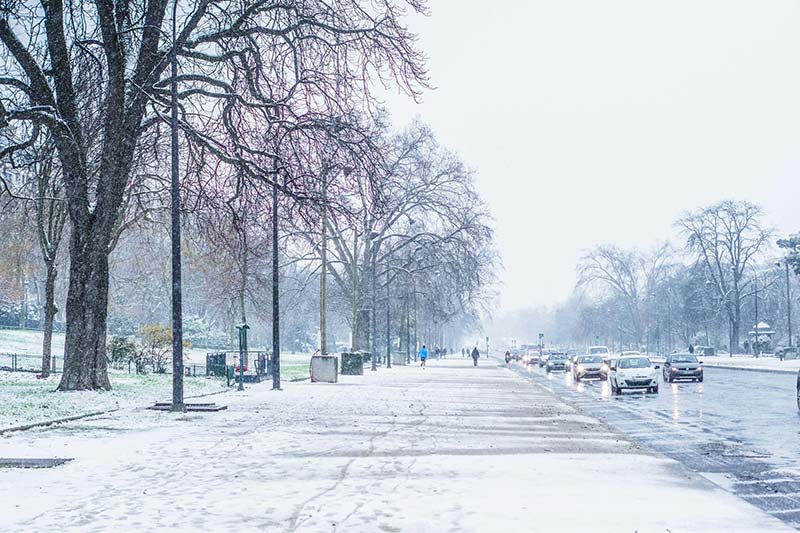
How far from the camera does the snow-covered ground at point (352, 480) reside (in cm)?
831

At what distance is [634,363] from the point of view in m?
35.6

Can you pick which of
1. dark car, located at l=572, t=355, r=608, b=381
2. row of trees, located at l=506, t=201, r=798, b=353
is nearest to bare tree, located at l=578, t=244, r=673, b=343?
row of trees, located at l=506, t=201, r=798, b=353

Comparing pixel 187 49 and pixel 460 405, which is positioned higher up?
pixel 187 49

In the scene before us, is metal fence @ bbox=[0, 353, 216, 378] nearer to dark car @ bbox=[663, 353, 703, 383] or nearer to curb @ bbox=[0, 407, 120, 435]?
dark car @ bbox=[663, 353, 703, 383]

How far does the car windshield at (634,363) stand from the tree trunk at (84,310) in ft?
64.6

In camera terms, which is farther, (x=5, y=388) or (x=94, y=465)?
(x=5, y=388)

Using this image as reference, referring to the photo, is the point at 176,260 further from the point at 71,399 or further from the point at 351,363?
the point at 351,363

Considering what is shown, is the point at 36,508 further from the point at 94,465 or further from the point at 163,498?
the point at 94,465

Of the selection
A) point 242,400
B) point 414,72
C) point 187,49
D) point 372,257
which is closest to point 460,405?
point 242,400

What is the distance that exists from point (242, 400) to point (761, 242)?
76.5 meters

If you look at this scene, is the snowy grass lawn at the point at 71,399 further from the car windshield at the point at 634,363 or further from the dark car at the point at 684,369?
the dark car at the point at 684,369

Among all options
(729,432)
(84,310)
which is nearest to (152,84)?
(84,310)

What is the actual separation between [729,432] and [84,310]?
16.8 meters

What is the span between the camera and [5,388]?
28.7 m
